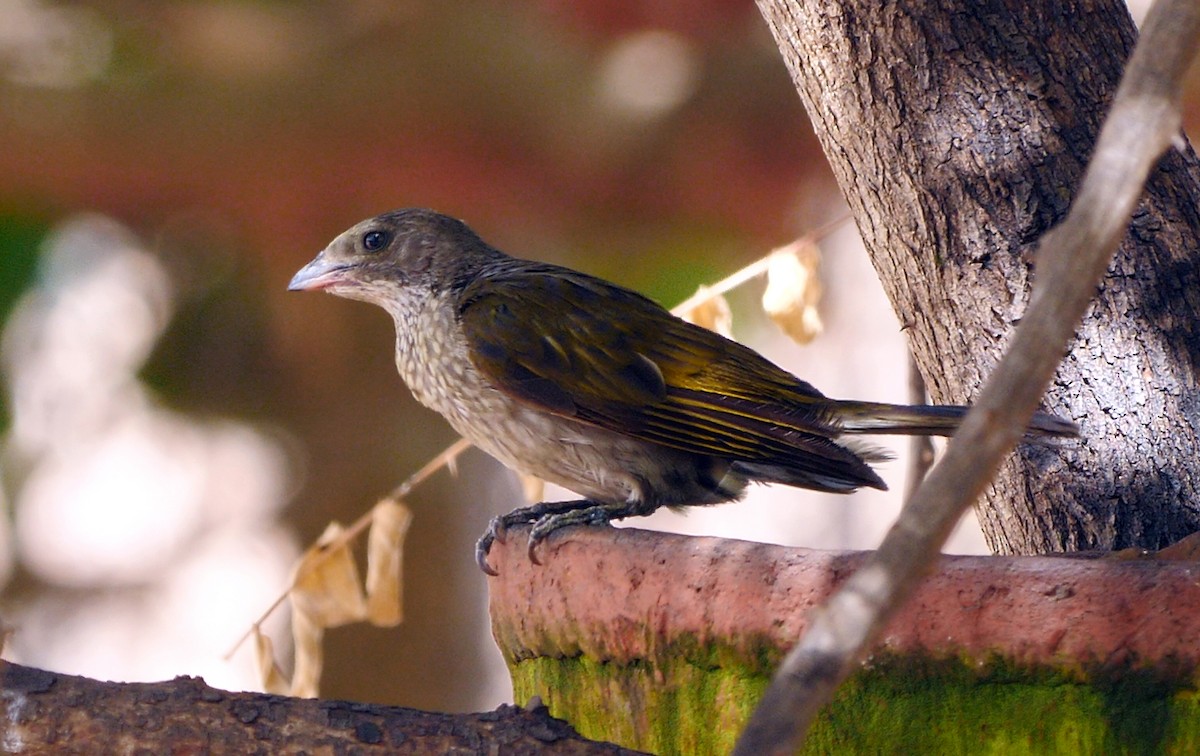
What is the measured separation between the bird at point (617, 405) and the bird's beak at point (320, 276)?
10.0 inches

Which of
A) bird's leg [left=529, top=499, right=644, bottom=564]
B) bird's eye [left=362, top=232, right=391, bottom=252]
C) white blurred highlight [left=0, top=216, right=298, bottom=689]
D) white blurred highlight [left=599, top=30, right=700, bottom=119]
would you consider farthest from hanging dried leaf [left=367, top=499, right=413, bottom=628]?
white blurred highlight [left=0, top=216, right=298, bottom=689]

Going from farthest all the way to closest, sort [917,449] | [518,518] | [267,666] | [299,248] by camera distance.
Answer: [299,248]
[917,449]
[267,666]
[518,518]

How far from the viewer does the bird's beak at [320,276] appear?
3.04 meters

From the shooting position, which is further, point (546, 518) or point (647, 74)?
point (647, 74)

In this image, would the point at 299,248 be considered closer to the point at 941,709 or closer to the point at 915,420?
the point at 915,420

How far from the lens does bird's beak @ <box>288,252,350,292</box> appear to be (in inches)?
120

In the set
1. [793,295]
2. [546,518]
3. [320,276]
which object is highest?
[320,276]

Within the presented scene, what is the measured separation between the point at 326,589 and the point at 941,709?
4.81 feet

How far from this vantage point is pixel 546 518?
230 cm

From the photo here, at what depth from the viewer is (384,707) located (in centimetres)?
145

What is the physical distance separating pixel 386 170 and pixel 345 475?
1.09 metres

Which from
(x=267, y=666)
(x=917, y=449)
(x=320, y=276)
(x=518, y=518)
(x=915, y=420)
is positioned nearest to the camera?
(x=915, y=420)

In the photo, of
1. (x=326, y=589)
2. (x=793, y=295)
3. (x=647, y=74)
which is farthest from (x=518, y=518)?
(x=647, y=74)

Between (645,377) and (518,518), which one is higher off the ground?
(645,377)
